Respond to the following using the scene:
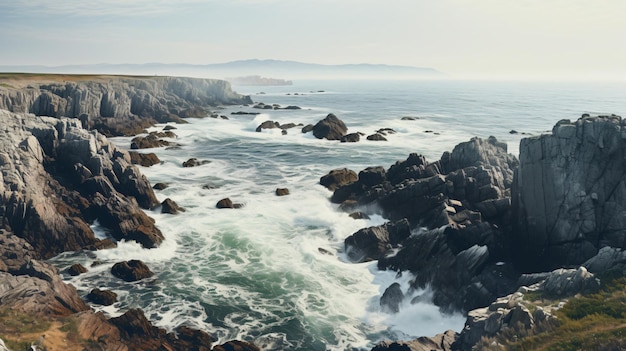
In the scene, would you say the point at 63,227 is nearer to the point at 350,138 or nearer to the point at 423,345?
the point at 423,345

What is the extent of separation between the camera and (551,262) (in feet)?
105

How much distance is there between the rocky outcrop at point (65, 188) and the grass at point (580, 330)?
29.8m

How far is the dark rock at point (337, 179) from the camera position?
188ft

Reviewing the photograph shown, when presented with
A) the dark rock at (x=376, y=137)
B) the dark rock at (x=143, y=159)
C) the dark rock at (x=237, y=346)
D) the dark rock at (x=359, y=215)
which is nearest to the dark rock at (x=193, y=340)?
the dark rock at (x=237, y=346)

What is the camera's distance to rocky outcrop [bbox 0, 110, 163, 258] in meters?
37.5

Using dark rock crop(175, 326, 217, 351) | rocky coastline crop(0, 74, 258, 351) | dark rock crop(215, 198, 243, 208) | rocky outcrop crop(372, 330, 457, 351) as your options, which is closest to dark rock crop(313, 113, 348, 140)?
dark rock crop(215, 198, 243, 208)

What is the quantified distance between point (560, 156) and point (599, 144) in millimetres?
2702

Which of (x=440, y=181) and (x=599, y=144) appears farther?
(x=440, y=181)

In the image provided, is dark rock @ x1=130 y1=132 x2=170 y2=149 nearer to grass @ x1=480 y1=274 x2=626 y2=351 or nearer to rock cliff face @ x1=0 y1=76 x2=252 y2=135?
rock cliff face @ x1=0 y1=76 x2=252 y2=135

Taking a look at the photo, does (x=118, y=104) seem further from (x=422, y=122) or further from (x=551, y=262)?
(x=551, y=262)

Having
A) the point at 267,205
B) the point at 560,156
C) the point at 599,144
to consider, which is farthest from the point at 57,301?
the point at 599,144

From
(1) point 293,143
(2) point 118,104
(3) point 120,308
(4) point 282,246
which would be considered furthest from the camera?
(2) point 118,104

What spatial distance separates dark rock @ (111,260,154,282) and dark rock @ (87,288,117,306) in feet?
9.78

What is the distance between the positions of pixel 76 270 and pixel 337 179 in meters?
32.2
